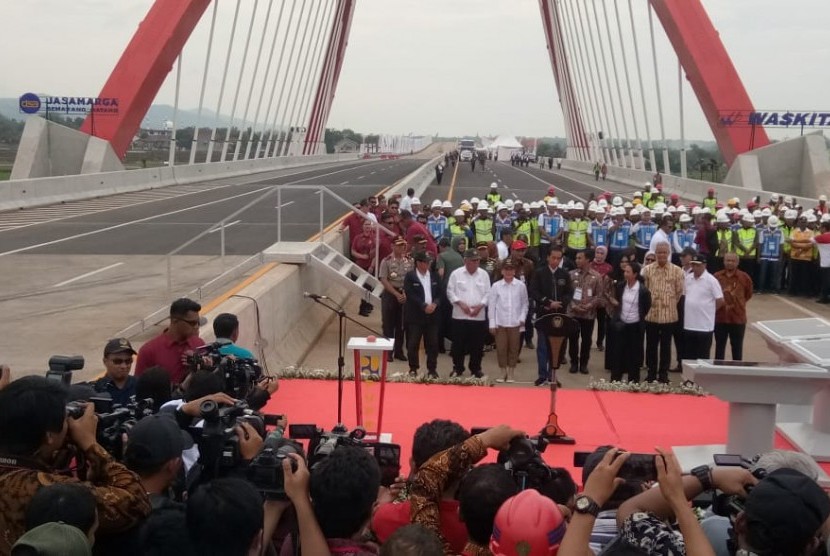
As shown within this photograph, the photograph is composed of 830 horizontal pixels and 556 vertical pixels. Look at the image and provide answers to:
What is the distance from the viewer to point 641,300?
33.6 feet

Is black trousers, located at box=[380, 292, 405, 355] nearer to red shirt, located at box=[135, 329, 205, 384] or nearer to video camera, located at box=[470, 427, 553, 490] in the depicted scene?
red shirt, located at box=[135, 329, 205, 384]

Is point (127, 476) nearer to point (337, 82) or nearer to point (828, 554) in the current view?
point (828, 554)

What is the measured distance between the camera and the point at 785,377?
19.7 ft

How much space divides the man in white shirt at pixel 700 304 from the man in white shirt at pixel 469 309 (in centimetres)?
236

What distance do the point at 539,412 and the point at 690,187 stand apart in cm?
2840

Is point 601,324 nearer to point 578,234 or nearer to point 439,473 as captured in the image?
point 578,234

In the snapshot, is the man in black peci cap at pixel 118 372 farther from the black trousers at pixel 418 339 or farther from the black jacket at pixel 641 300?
the black jacket at pixel 641 300

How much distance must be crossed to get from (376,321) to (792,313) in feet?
23.7

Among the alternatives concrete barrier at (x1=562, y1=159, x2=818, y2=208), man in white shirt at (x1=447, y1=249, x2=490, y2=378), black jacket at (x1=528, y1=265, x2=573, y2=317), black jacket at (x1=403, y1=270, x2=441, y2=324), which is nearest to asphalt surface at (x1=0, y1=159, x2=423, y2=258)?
black jacket at (x1=403, y1=270, x2=441, y2=324)

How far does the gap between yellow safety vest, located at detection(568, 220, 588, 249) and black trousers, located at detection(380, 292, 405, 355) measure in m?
4.87

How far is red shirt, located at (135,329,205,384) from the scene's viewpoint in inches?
246

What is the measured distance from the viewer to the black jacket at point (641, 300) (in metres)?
10.2

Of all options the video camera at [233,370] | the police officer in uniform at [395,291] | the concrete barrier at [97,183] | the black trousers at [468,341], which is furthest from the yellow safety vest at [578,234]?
the concrete barrier at [97,183]

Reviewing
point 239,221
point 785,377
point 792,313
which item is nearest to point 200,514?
point 785,377
